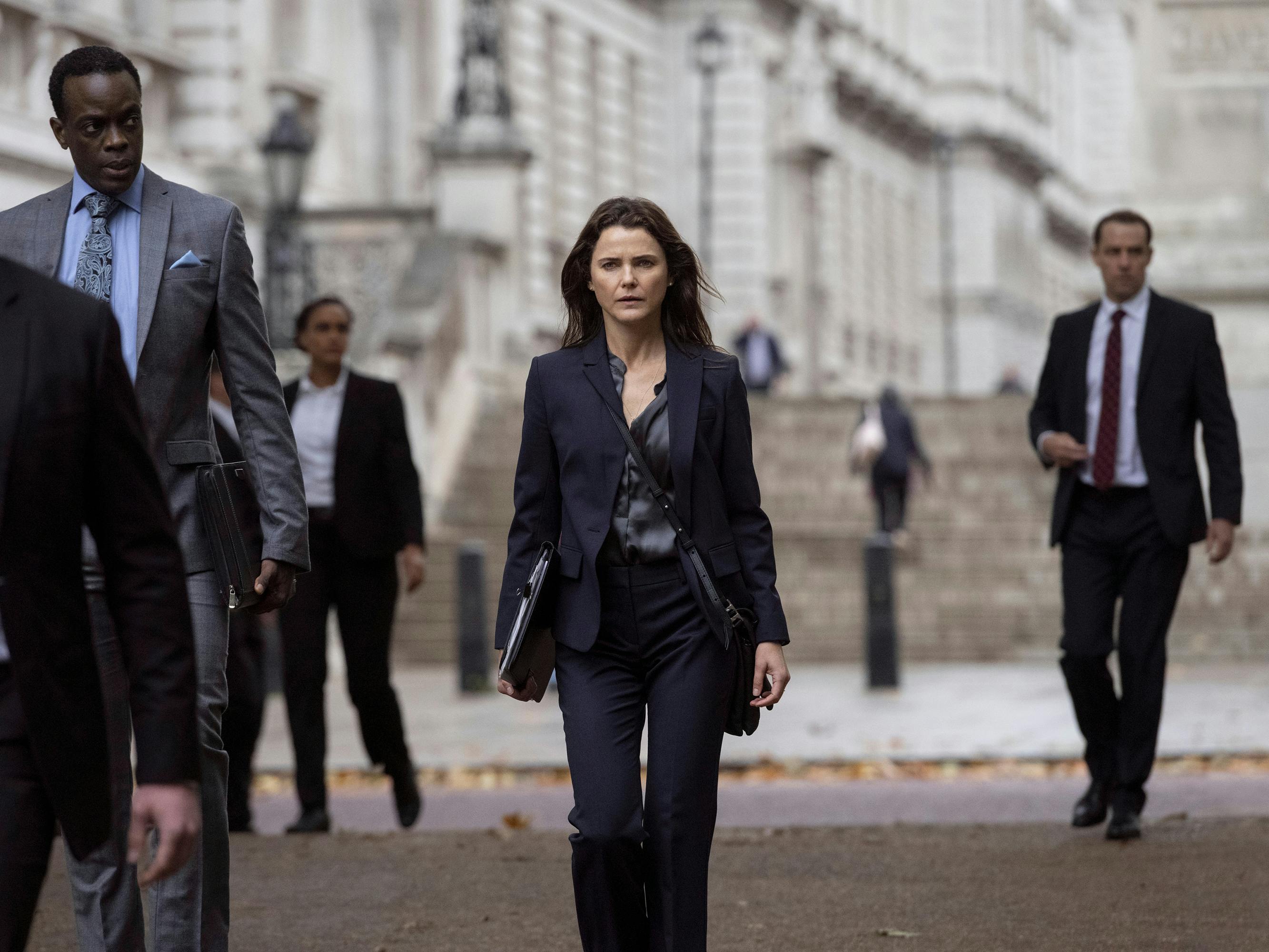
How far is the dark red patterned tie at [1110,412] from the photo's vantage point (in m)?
8.07

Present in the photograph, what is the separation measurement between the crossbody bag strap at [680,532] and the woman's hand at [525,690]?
41 cm

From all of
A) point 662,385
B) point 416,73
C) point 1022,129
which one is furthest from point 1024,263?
point 662,385

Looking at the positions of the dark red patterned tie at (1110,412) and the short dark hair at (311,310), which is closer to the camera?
the dark red patterned tie at (1110,412)

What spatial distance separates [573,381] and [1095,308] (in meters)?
3.83

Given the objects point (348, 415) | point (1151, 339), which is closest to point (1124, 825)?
A: point (1151, 339)

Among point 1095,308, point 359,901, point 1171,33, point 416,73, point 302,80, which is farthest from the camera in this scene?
point 416,73

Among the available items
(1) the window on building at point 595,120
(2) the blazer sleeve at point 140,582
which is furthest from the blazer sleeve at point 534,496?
(1) the window on building at point 595,120

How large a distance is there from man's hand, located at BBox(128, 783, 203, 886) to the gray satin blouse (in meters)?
1.74

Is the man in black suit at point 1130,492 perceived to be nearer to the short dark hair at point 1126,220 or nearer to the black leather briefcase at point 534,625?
the short dark hair at point 1126,220

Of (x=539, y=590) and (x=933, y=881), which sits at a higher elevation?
(x=539, y=590)

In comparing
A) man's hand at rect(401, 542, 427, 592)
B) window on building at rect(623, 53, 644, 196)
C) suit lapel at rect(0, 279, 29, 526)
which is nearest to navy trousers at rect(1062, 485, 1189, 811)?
man's hand at rect(401, 542, 427, 592)

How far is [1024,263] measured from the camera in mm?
74188

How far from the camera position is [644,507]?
15.9ft

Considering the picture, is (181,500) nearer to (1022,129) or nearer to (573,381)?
(573,381)
